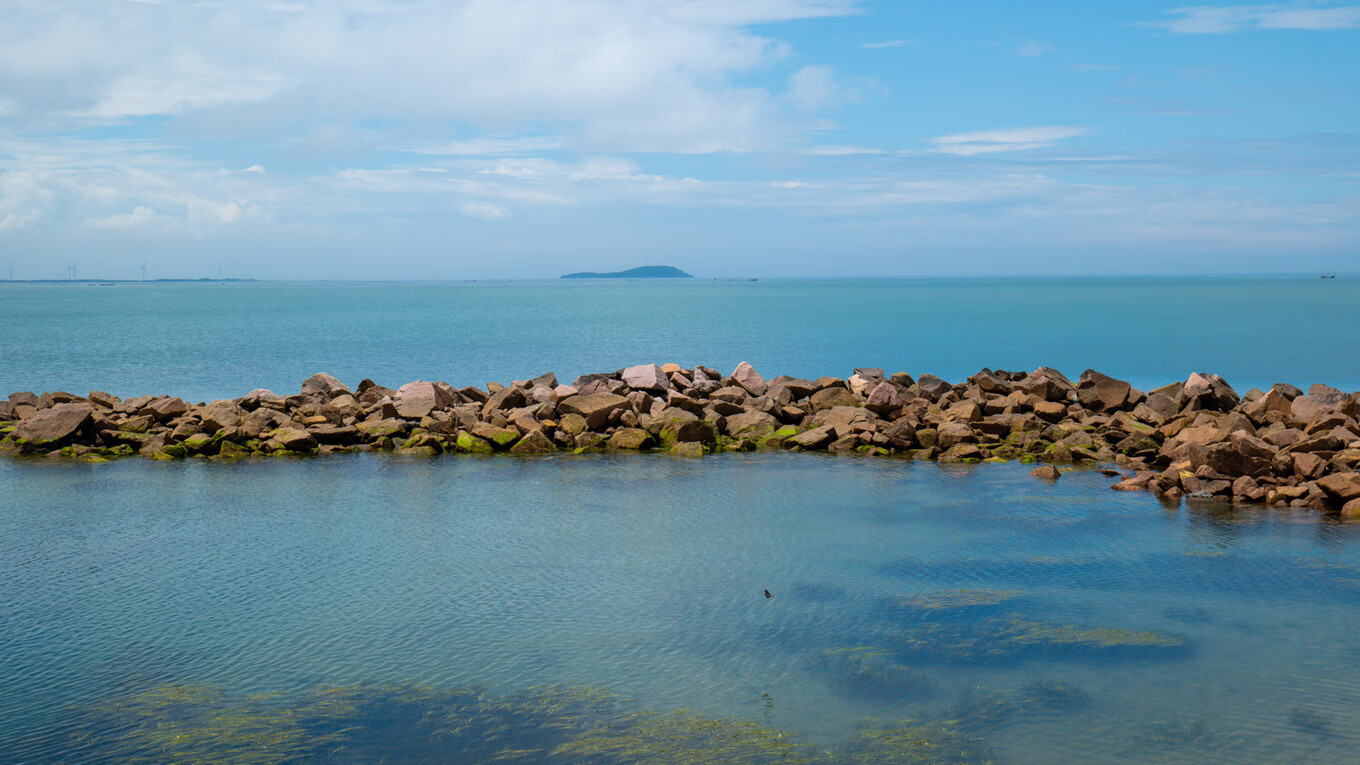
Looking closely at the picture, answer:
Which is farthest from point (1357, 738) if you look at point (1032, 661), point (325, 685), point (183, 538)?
point (183, 538)

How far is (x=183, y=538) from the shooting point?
18.8 m

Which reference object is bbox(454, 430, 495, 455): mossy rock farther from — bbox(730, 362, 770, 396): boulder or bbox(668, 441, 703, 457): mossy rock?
bbox(730, 362, 770, 396): boulder

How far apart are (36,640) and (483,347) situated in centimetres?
6312

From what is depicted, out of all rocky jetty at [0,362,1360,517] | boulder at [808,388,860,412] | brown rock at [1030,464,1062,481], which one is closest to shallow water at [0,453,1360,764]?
brown rock at [1030,464,1062,481]

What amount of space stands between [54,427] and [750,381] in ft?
66.7

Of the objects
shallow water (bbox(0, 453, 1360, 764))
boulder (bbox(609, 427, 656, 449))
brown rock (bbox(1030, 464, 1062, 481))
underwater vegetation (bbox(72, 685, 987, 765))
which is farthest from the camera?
boulder (bbox(609, 427, 656, 449))

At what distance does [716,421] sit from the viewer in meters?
29.5

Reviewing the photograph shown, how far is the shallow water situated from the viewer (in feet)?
35.4

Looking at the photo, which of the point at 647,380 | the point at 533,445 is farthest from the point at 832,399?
the point at 533,445

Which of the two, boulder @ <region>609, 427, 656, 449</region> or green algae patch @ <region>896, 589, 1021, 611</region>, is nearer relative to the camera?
green algae patch @ <region>896, 589, 1021, 611</region>

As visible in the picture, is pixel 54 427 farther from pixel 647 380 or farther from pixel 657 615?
pixel 657 615

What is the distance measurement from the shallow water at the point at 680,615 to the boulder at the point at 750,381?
10.4 meters

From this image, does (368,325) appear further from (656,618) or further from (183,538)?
(656,618)

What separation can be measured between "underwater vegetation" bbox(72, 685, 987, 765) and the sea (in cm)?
4
